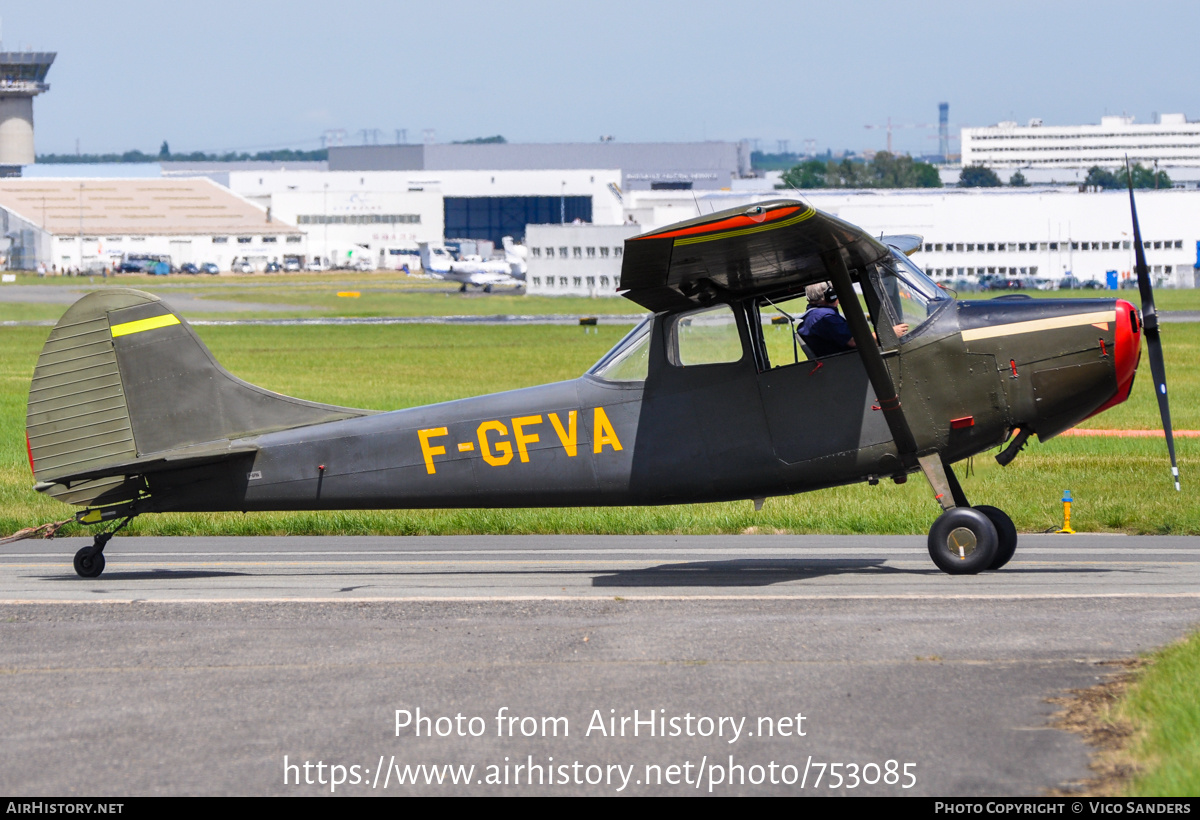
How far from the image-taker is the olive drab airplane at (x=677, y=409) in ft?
32.5

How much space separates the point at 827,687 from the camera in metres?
6.71

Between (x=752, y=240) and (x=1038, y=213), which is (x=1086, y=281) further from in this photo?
(x=752, y=240)

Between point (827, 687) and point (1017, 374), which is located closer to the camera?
point (827, 687)

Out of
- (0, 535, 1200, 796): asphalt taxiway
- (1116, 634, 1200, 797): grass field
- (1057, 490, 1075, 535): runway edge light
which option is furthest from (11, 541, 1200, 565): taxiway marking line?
(1116, 634, 1200, 797): grass field

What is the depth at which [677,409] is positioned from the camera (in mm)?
10500

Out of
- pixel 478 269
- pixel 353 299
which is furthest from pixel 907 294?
pixel 478 269

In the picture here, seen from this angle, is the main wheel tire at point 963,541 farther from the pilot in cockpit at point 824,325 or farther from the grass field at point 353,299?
the grass field at point 353,299

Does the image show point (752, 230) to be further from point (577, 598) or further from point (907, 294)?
point (577, 598)

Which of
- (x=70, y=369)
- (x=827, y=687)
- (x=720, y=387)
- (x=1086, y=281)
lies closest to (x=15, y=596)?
(x=70, y=369)

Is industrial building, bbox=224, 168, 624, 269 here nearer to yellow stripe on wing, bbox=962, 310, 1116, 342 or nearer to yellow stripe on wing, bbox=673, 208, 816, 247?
yellow stripe on wing, bbox=962, 310, 1116, 342

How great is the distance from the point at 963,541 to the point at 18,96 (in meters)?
200

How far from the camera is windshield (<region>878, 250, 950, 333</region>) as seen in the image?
10156 millimetres

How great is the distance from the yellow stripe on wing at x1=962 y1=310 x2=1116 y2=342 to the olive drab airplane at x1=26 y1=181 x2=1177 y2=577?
0.01 metres

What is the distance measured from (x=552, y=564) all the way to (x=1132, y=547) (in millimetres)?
5241
